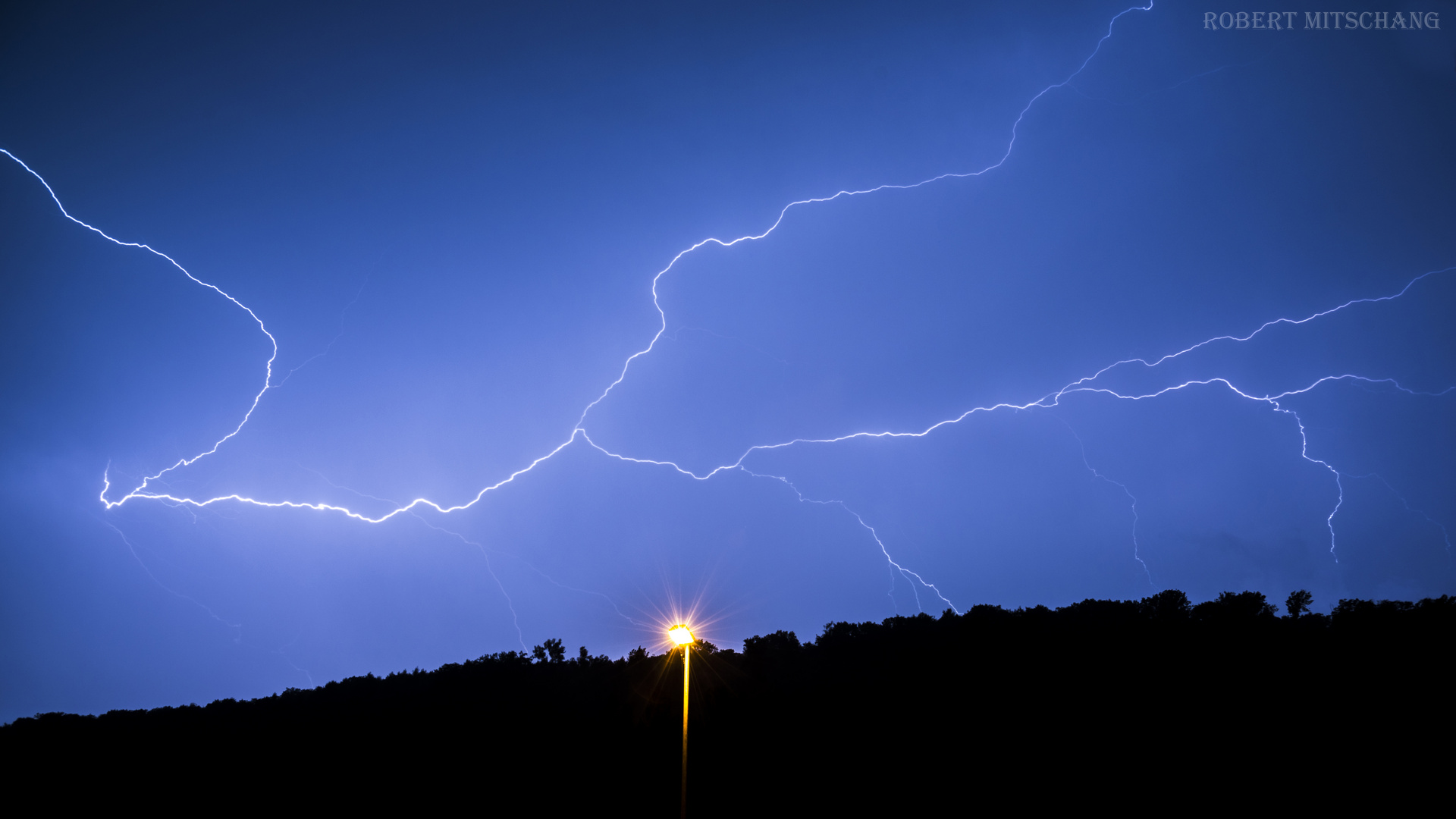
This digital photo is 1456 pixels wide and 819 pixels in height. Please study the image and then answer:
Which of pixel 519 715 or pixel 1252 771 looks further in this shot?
pixel 519 715

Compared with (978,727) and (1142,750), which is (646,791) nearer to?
(978,727)

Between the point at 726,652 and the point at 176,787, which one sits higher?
the point at 726,652

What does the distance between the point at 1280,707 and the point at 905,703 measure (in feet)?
27.6

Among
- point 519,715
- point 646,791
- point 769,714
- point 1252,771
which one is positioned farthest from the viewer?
point 519,715

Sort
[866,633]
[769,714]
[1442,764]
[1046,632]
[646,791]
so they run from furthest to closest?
[866,633] < [1046,632] < [769,714] < [646,791] < [1442,764]

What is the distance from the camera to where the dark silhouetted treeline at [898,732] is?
41.3ft

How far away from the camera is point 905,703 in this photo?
17719mm

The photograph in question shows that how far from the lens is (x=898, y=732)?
16219mm

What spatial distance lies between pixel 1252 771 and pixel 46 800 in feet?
92.7

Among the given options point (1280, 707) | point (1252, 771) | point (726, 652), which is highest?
point (726, 652)

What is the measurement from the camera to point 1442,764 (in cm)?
1116

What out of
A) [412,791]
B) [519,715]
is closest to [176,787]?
[412,791]

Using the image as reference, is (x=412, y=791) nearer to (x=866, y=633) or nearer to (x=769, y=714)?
(x=769, y=714)

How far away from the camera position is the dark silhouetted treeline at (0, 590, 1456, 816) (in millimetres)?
12602
